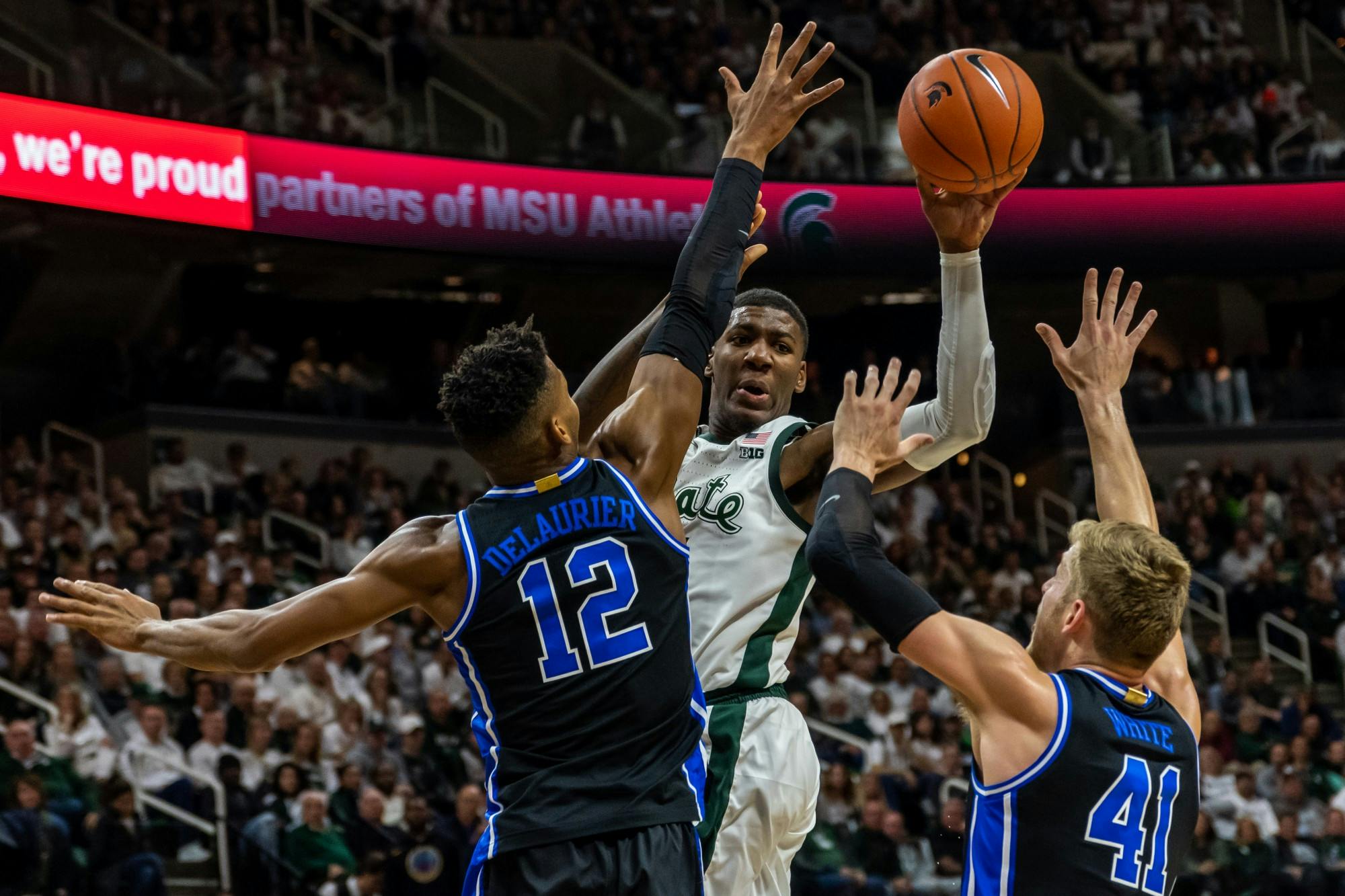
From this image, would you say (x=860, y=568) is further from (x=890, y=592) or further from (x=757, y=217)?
(x=757, y=217)

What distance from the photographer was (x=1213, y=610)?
17594 millimetres

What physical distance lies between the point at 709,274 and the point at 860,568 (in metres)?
1.00

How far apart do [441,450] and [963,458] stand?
280 inches

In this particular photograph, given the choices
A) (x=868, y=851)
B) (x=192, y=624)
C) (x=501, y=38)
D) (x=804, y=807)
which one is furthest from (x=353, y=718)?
(x=501, y=38)

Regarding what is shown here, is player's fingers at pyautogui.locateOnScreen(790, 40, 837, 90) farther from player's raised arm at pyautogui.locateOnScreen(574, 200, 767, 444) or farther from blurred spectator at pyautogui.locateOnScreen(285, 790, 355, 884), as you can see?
blurred spectator at pyautogui.locateOnScreen(285, 790, 355, 884)

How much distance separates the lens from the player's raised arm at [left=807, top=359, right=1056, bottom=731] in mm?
3428

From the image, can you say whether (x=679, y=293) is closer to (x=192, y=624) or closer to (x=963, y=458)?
(x=192, y=624)

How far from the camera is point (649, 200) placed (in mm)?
17953

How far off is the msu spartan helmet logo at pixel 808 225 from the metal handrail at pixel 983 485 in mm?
3208

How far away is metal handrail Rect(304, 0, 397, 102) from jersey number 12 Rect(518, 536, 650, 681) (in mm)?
15362

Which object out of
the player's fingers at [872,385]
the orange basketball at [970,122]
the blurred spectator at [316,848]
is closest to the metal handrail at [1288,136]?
the blurred spectator at [316,848]

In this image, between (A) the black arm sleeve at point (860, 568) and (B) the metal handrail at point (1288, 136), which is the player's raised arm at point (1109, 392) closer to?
(A) the black arm sleeve at point (860, 568)

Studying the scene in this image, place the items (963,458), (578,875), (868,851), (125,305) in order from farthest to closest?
(963,458)
(125,305)
(868,851)
(578,875)

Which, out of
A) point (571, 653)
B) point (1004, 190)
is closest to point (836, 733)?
point (1004, 190)
